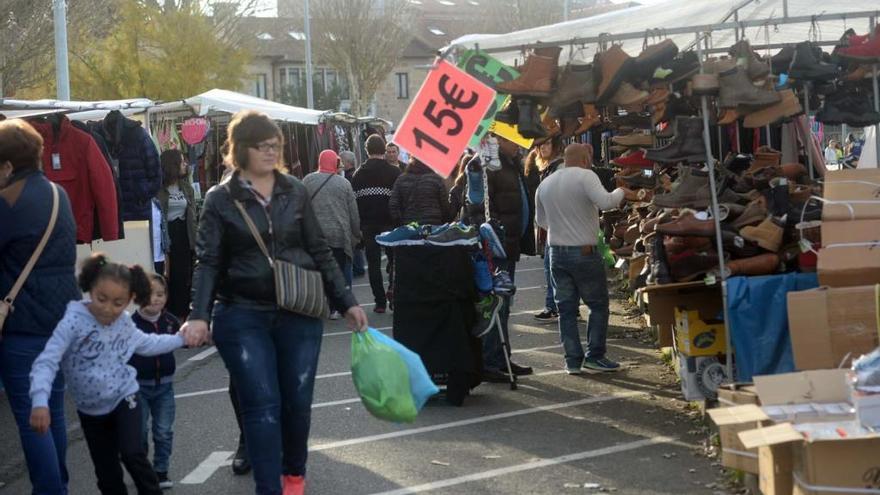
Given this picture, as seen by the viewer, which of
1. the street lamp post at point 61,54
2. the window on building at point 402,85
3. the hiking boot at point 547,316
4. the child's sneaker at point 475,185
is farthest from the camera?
the window on building at point 402,85

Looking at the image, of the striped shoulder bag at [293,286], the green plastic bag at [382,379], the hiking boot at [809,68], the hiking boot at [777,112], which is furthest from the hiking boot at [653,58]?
the striped shoulder bag at [293,286]

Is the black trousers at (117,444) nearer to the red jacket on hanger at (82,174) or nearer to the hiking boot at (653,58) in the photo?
the hiking boot at (653,58)

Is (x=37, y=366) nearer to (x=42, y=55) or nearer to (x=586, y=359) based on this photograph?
(x=586, y=359)

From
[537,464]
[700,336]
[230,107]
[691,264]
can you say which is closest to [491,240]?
[700,336]

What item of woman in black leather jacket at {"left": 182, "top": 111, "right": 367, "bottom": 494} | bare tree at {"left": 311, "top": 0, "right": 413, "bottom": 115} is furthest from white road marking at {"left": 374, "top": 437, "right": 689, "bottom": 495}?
bare tree at {"left": 311, "top": 0, "right": 413, "bottom": 115}

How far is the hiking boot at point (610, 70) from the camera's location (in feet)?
26.7

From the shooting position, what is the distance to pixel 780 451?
5590 mm

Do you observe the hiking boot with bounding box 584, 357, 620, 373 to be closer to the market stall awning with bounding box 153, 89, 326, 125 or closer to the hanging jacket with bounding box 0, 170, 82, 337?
the market stall awning with bounding box 153, 89, 326, 125

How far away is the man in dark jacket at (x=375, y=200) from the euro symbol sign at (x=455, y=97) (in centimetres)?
687

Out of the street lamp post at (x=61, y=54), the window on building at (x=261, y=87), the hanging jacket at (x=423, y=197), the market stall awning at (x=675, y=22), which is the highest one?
the window on building at (x=261, y=87)

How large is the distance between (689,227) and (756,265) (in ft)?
1.53

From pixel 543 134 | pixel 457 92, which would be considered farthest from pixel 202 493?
pixel 543 134

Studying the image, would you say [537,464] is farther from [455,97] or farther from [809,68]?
[809,68]

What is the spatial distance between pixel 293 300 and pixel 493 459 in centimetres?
231
